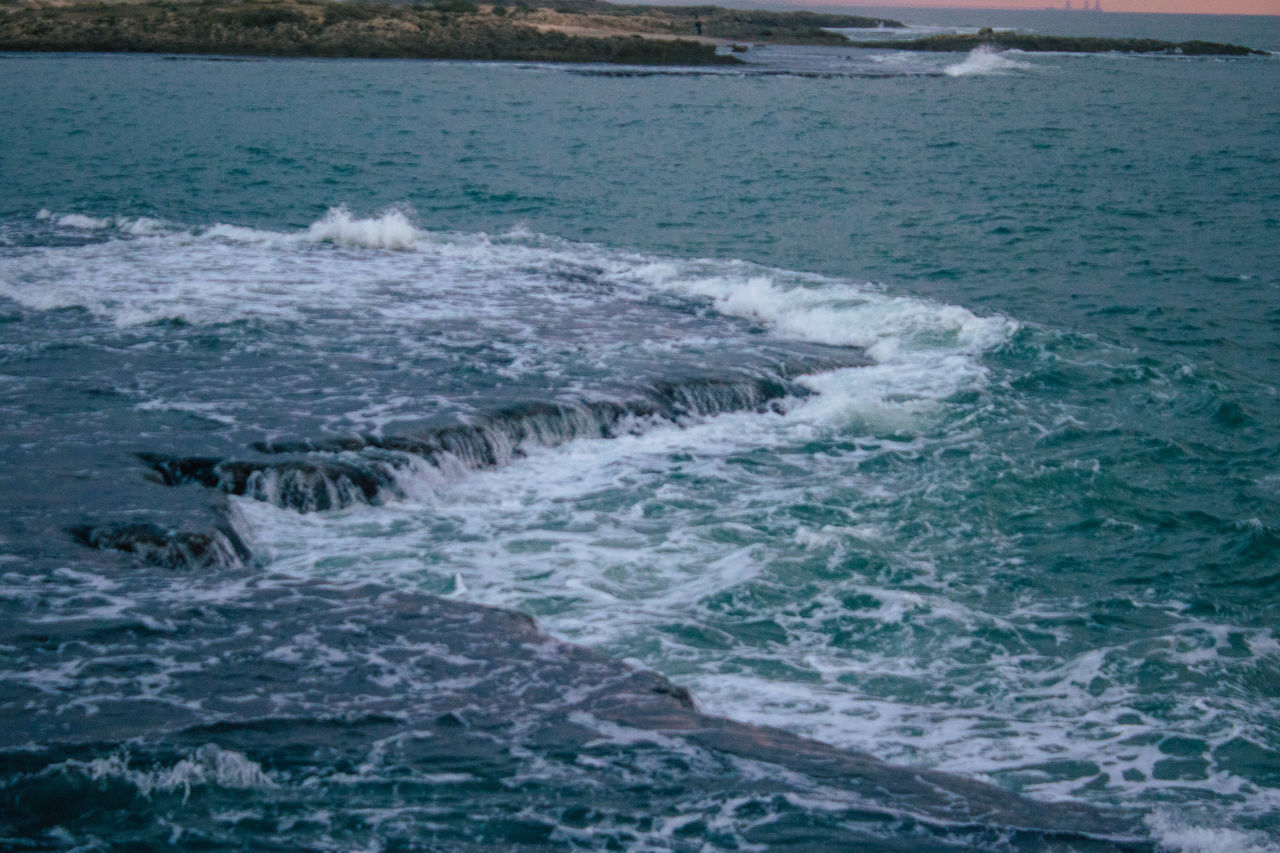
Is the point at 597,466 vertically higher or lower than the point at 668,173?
lower

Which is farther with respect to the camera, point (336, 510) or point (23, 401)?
point (23, 401)

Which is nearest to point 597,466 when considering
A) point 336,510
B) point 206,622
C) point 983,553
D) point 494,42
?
point 336,510

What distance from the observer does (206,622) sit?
8188 mm

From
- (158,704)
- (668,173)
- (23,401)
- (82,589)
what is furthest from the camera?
(668,173)

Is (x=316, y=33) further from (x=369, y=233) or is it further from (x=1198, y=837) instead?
(x=1198, y=837)

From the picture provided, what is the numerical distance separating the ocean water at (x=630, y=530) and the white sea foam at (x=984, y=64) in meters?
53.8

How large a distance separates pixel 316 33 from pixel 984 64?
52.0 m

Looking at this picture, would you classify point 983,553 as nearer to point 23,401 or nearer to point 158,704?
point 158,704

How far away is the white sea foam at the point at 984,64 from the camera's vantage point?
255 feet

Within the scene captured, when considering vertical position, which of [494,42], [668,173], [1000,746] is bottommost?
[1000,746]

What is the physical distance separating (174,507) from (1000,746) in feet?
24.9

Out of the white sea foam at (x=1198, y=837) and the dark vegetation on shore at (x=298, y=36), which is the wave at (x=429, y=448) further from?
the dark vegetation on shore at (x=298, y=36)

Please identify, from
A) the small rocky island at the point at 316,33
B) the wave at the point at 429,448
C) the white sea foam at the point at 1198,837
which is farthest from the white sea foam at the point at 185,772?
the small rocky island at the point at 316,33

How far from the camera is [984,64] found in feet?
276
